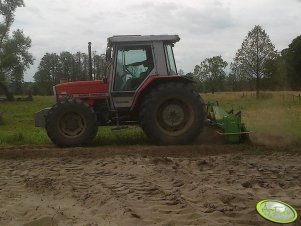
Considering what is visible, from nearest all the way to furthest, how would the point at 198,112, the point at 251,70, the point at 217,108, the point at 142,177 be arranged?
1. the point at 142,177
2. the point at 198,112
3. the point at 217,108
4. the point at 251,70

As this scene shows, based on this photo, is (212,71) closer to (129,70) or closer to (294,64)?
(294,64)

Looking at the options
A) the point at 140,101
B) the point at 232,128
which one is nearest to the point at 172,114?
the point at 140,101

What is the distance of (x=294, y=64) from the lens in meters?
57.6

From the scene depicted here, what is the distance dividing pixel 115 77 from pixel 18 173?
3.73 metres

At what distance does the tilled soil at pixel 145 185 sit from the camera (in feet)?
15.9

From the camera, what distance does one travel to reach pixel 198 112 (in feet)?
33.2

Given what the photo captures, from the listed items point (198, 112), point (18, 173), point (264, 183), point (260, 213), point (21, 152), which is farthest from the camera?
point (198, 112)

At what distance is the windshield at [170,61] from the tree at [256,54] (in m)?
32.7

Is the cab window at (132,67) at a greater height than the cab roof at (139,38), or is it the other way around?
the cab roof at (139,38)

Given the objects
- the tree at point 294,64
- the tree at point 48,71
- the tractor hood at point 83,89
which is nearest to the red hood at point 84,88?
the tractor hood at point 83,89

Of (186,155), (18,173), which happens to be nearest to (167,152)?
(186,155)

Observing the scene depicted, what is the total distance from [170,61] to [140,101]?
3.99 ft

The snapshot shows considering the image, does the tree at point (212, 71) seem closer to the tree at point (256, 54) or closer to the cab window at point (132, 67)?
the tree at point (256, 54)

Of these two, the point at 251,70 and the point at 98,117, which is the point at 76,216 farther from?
the point at 251,70
